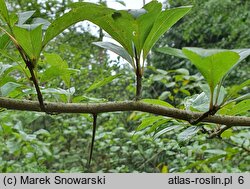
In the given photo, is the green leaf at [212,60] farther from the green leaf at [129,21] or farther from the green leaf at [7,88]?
the green leaf at [7,88]

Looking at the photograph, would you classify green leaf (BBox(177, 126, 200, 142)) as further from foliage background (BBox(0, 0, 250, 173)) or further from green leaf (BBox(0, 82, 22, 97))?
green leaf (BBox(0, 82, 22, 97))

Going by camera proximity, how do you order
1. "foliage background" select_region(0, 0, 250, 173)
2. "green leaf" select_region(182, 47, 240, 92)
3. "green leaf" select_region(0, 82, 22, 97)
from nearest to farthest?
"green leaf" select_region(182, 47, 240, 92)
"green leaf" select_region(0, 82, 22, 97)
"foliage background" select_region(0, 0, 250, 173)

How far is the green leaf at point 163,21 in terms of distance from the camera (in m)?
0.38

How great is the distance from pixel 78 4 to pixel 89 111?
98 millimetres

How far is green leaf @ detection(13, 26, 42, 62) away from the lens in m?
0.37

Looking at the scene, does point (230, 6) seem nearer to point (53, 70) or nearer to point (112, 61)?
point (112, 61)

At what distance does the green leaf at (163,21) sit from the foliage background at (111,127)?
4.4 inches

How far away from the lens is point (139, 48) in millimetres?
383

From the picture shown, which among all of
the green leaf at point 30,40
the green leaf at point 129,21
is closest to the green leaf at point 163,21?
the green leaf at point 129,21

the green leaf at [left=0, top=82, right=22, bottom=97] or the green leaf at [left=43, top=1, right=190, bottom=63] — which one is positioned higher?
the green leaf at [left=43, top=1, right=190, bottom=63]

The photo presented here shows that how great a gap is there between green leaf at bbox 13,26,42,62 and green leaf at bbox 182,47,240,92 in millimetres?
139

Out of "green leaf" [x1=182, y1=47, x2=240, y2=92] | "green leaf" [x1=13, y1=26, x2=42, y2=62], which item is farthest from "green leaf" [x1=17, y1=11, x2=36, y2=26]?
"green leaf" [x1=182, y1=47, x2=240, y2=92]

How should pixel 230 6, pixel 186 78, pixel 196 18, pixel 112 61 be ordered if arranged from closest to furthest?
pixel 186 78 < pixel 112 61 < pixel 230 6 < pixel 196 18

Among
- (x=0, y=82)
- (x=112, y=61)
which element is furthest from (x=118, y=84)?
(x=0, y=82)
